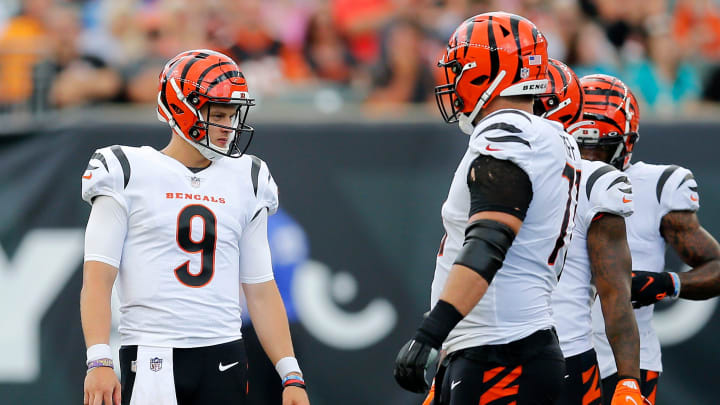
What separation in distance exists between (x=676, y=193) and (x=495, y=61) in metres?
1.43

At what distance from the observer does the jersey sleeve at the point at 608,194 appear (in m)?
3.89

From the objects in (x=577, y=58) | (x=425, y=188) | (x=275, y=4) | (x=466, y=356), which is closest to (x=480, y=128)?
(x=466, y=356)

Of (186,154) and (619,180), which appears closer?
(619,180)

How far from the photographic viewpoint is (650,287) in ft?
14.1

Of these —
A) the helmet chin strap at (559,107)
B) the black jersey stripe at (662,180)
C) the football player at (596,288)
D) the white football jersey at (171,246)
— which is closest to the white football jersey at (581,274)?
the football player at (596,288)

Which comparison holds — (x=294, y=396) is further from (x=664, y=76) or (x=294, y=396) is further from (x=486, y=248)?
(x=664, y=76)

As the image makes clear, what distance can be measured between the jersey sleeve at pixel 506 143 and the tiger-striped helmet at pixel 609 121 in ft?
3.82

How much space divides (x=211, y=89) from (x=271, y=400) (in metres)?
3.00

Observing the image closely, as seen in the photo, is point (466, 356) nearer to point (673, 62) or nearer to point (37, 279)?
point (37, 279)

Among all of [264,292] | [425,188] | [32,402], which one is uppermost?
[425,188]

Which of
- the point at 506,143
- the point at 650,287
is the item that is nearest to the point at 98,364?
the point at 506,143

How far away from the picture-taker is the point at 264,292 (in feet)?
14.2

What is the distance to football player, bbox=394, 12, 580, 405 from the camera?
3.22 m

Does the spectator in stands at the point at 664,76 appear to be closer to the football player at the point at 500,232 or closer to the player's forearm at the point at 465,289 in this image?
the football player at the point at 500,232
